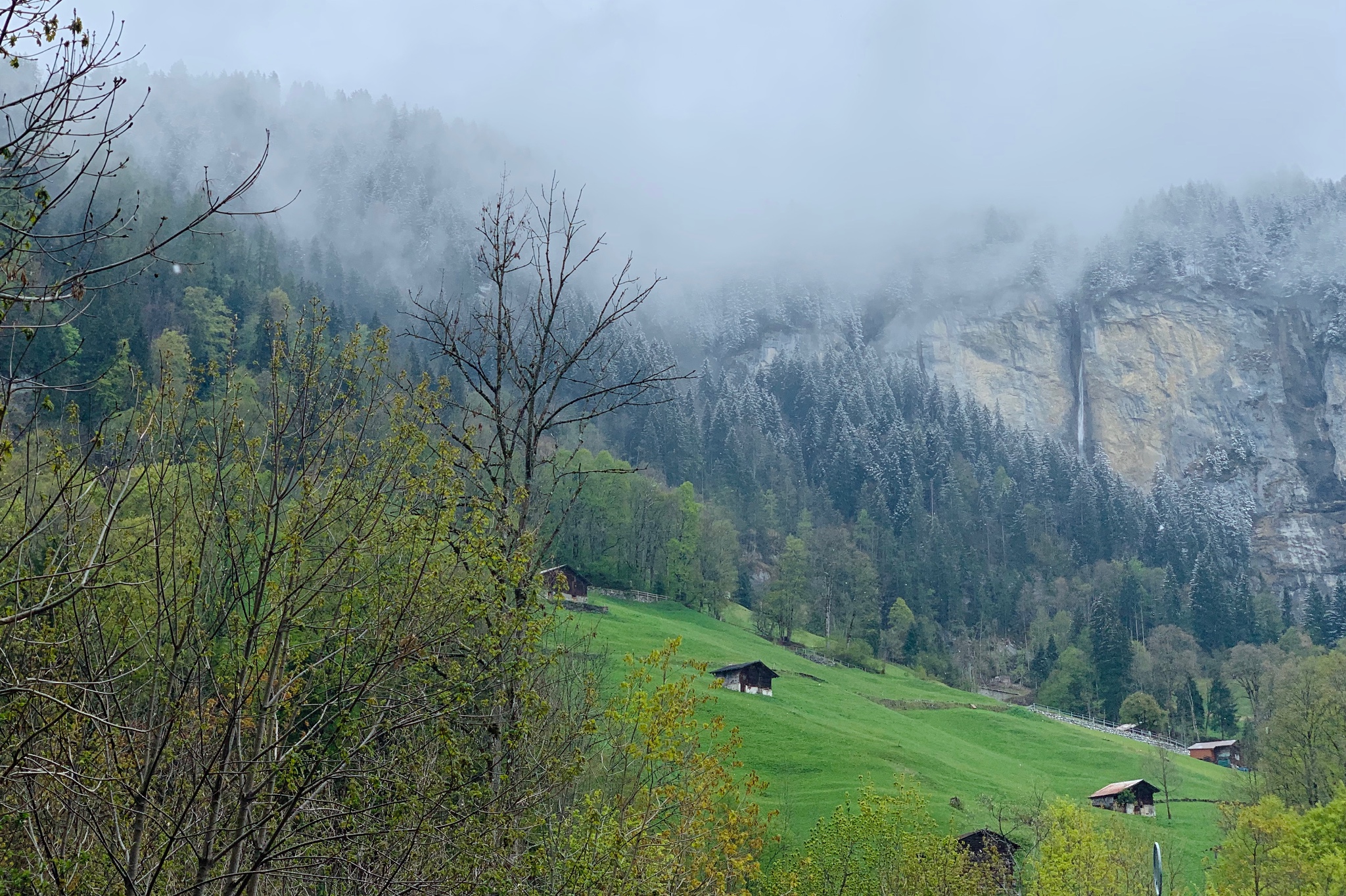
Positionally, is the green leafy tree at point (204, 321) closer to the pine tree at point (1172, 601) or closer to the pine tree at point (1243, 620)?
the pine tree at point (1172, 601)

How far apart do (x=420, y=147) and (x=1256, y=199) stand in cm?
16134

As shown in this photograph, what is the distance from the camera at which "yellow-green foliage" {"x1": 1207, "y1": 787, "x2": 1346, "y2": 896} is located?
2975cm

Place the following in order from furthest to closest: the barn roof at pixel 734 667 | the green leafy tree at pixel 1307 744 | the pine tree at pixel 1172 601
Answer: the pine tree at pixel 1172 601, the barn roof at pixel 734 667, the green leafy tree at pixel 1307 744


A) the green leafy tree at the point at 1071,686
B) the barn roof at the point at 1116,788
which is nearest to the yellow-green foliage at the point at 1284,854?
the barn roof at the point at 1116,788

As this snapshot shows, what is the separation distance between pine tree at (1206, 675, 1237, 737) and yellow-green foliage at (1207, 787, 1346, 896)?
1894 inches

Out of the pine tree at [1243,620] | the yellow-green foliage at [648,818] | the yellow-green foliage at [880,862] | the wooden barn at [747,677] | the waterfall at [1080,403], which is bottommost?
the yellow-green foliage at [880,862]

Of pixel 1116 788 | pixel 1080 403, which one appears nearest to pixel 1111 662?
pixel 1116 788

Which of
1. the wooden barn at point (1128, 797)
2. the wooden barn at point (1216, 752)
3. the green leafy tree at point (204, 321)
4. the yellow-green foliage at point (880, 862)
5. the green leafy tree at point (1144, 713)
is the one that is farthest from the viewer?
the green leafy tree at point (204, 321)

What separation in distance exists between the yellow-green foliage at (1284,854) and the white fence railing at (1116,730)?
33.5m

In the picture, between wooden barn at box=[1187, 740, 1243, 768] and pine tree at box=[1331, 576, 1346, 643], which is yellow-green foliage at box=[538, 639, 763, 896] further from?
pine tree at box=[1331, 576, 1346, 643]

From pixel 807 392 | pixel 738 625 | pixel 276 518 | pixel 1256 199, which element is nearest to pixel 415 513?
pixel 276 518

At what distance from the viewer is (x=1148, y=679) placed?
8344cm

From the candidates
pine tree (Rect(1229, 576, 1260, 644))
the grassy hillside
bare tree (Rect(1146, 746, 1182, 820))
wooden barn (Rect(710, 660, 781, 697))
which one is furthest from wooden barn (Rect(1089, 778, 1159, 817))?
pine tree (Rect(1229, 576, 1260, 644))

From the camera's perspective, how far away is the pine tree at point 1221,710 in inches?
3145
